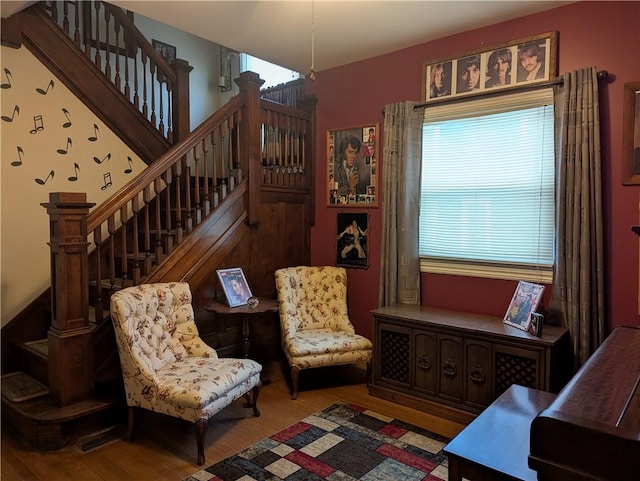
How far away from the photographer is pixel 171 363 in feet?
9.64

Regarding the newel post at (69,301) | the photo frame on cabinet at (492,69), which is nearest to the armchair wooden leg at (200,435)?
the newel post at (69,301)

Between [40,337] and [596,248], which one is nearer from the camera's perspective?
[596,248]

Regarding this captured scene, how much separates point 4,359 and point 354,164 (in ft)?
10.9

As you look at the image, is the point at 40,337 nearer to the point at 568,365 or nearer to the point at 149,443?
the point at 149,443

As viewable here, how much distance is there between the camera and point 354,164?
13.7 ft

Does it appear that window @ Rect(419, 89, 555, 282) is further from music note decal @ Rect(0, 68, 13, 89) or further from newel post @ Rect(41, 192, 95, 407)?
music note decal @ Rect(0, 68, 13, 89)

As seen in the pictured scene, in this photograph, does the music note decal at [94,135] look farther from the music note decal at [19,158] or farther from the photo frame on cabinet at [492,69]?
the photo frame on cabinet at [492,69]

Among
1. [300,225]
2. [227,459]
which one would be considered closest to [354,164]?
[300,225]

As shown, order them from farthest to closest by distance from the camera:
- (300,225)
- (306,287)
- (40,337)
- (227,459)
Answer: (300,225) < (306,287) < (40,337) < (227,459)

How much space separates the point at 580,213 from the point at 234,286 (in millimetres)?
2549

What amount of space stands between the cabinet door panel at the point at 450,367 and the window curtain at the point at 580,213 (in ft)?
2.43

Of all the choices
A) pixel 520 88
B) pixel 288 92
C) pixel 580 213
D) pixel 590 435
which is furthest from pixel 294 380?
pixel 288 92

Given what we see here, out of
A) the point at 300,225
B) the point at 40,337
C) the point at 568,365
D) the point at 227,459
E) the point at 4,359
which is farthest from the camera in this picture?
the point at 300,225

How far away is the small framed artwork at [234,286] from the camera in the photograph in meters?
3.50
